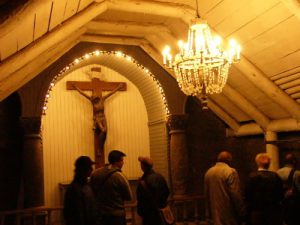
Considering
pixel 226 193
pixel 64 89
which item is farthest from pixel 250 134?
pixel 64 89

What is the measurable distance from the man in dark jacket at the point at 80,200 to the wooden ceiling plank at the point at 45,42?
3.73 ft

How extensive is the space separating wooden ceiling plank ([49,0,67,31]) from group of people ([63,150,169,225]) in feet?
4.88

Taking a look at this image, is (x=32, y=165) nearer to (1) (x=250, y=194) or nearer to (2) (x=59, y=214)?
(2) (x=59, y=214)

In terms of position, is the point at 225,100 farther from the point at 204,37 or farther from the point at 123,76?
the point at 204,37

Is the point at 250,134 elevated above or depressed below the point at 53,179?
above

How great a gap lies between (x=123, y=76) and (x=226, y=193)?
538 centimetres

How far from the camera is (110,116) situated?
33.4ft

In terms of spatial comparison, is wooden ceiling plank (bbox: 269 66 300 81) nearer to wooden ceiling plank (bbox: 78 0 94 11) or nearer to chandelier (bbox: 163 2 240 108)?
chandelier (bbox: 163 2 240 108)

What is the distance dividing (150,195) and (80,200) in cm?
139

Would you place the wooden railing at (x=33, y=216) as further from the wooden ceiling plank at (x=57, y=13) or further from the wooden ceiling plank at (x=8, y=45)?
the wooden ceiling plank at (x=8, y=45)

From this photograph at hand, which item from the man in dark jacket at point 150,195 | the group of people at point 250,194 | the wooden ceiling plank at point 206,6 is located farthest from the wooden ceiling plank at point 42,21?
the group of people at point 250,194

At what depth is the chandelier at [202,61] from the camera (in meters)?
5.04

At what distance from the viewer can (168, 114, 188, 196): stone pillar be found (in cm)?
876

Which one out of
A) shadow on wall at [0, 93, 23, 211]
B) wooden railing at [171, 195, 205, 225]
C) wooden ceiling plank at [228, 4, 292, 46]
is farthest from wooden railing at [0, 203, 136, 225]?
wooden ceiling plank at [228, 4, 292, 46]
